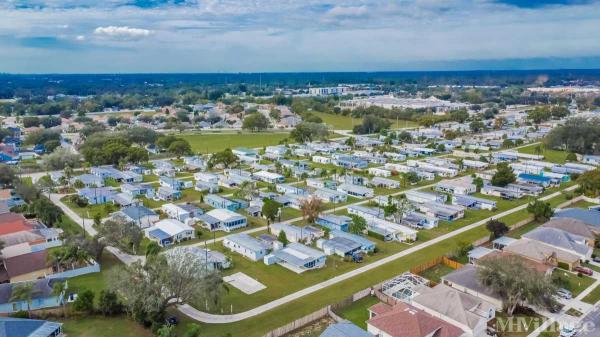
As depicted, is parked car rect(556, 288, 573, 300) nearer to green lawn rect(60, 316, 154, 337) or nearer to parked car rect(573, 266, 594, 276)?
parked car rect(573, 266, 594, 276)

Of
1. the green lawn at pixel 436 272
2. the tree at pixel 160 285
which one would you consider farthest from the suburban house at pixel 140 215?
the green lawn at pixel 436 272

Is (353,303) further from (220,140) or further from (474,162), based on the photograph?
(220,140)

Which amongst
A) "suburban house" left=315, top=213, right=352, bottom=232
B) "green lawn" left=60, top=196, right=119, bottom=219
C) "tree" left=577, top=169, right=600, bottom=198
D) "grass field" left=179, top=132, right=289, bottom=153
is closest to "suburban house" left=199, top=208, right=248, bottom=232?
"suburban house" left=315, top=213, right=352, bottom=232

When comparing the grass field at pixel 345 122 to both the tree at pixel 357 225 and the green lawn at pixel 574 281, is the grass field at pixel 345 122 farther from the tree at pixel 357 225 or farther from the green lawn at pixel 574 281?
the green lawn at pixel 574 281

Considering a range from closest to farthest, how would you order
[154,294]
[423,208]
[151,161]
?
[154,294] → [423,208] → [151,161]

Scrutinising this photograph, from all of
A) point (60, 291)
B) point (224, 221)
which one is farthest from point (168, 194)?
point (60, 291)

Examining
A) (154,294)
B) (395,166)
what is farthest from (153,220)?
(395,166)
